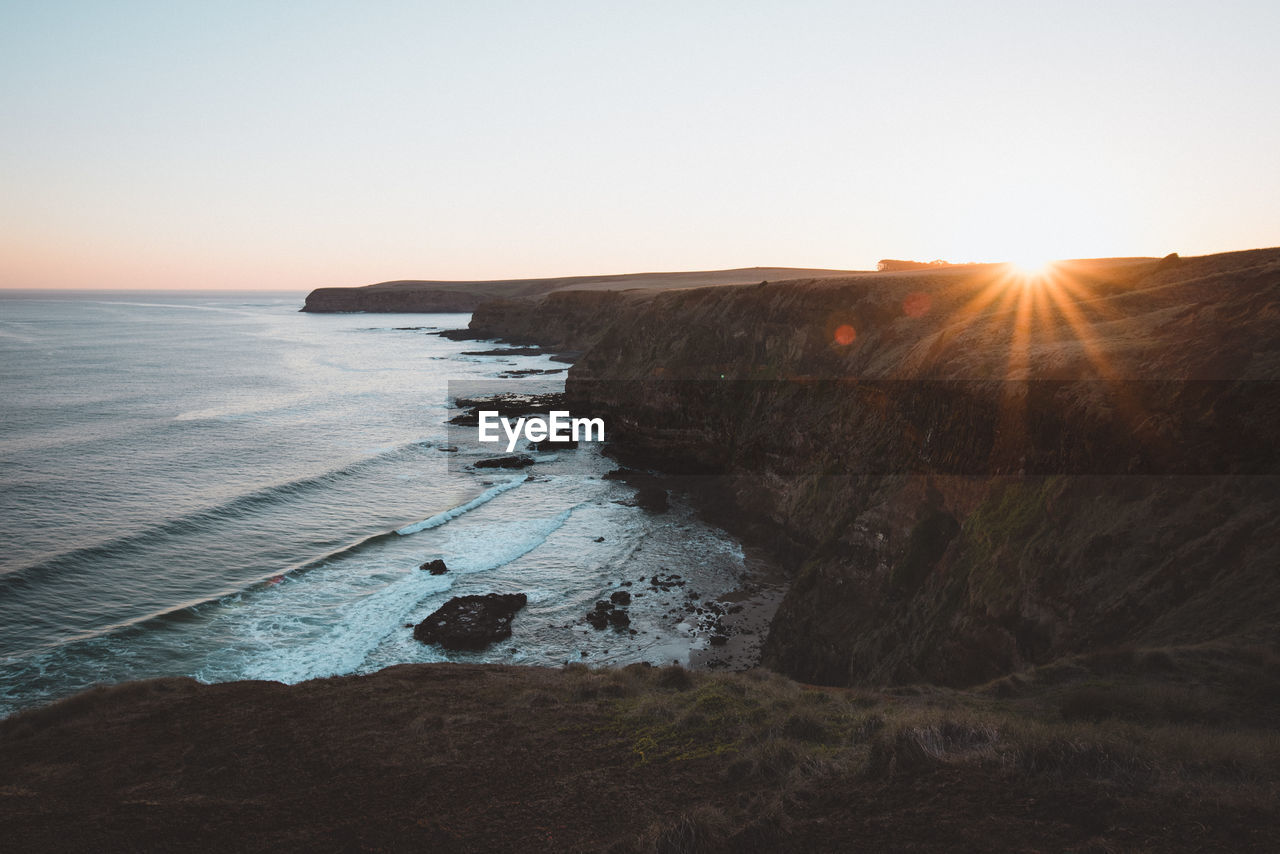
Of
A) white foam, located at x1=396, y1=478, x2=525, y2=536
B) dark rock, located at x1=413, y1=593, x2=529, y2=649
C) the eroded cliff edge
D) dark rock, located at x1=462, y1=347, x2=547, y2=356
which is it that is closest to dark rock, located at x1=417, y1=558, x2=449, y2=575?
dark rock, located at x1=413, y1=593, x2=529, y2=649

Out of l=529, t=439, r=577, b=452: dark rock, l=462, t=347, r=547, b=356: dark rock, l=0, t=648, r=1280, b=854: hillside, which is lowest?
l=529, t=439, r=577, b=452: dark rock

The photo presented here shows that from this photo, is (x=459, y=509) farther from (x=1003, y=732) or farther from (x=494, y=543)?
(x=1003, y=732)

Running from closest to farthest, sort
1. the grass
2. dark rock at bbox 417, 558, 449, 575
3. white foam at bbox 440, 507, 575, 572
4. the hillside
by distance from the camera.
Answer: the hillside → the grass → dark rock at bbox 417, 558, 449, 575 → white foam at bbox 440, 507, 575, 572

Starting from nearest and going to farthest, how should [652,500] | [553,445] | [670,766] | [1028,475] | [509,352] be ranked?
[670,766] → [1028,475] → [652,500] → [553,445] → [509,352]

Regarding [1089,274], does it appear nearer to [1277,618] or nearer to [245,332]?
[1277,618]

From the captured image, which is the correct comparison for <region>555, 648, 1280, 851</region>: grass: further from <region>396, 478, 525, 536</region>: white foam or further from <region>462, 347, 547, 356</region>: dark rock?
<region>462, 347, 547, 356</region>: dark rock

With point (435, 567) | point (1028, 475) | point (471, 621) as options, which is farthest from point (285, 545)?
point (1028, 475)
